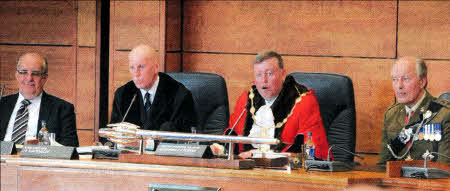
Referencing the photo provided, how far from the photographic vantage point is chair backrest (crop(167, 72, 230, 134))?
4297mm

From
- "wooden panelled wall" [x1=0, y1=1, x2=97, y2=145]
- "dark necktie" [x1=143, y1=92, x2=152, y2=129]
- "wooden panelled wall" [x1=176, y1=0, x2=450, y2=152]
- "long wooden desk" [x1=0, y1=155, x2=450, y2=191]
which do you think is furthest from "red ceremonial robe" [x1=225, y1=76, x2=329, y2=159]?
"wooden panelled wall" [x1=0, y1=1, x2=97, y2=145]

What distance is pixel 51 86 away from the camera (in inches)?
209

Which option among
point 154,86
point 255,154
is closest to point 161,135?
point 255,154

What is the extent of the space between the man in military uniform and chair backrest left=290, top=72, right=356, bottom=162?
0.21m

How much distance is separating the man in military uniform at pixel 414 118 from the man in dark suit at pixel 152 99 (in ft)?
3.68

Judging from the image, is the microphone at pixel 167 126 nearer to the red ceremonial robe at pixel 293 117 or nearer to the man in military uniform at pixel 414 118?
the red ceremonial robe at pixel 293 117

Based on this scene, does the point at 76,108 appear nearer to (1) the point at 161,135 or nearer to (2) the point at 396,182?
(1) the point at 161,135

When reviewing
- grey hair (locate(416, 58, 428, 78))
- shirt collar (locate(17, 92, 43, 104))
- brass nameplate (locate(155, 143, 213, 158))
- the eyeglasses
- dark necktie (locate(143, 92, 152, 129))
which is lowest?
brass nameplate (locate(155, 143, 213, 158))

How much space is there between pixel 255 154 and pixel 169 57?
6.51 ft

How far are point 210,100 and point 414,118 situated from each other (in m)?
1.17

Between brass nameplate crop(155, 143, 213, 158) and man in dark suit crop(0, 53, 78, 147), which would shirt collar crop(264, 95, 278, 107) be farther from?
brass nameplate crop(155, 143, 213, 158)

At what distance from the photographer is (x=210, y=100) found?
432 cm

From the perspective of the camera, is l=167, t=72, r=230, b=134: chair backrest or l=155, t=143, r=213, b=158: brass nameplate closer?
l=155, t=143, r=213, b=158: brass nameplate

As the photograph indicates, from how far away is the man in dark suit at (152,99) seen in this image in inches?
163
